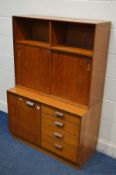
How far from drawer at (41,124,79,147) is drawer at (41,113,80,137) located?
2cm

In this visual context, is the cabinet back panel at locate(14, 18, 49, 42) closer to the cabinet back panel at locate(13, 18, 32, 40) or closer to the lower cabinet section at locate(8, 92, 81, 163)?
the cabinet back panel at locate(13, 18, 32, 40)

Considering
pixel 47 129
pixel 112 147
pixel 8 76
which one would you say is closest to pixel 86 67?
pixel 47 129

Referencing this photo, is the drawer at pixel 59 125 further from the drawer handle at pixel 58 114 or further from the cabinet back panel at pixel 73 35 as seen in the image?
the cabinet back panel at pixel 73 35

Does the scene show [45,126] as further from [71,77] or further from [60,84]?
[71,77]

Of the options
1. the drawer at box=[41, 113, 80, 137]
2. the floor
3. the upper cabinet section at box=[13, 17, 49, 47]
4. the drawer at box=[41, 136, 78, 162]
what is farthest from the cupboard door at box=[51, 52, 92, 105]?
the floor

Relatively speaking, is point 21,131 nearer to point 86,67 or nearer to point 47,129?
point 47,129

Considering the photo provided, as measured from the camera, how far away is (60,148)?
249cm

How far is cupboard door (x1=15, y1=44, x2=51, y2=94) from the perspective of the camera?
8.15 feet

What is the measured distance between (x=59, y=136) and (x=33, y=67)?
801 millimetres

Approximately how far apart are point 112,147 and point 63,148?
580mm

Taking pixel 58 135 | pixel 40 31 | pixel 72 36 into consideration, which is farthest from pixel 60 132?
pixel 40 31

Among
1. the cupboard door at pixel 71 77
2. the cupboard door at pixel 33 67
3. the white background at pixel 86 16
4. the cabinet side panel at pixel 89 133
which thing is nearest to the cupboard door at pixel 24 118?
the cupboard door at pixel 33 67

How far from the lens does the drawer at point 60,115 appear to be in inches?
88.9

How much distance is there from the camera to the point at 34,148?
9.05ft
